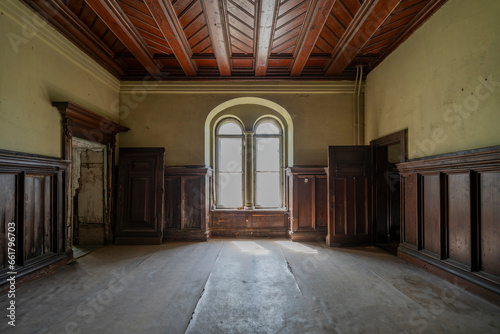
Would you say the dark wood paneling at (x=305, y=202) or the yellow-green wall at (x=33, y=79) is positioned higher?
the yellow-green wall at (x=33, y=79)

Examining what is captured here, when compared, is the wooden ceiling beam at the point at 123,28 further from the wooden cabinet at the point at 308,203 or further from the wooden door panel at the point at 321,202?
the wooden door panel at the point at 321,202

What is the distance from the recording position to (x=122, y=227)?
206 inches

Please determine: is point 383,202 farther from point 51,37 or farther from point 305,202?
point 51,37

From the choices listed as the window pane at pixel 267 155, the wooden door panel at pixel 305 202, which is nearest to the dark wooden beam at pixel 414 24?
the wooden door panel at pixel 305 202

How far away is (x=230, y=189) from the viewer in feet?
20.5

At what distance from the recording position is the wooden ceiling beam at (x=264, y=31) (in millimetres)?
3484

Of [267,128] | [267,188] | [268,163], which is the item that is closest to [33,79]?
[267,128]

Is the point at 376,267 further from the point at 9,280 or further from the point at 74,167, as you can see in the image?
Answer: the point at 74,167

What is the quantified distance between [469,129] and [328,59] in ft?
9.65

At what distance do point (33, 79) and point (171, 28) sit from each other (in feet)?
6.29

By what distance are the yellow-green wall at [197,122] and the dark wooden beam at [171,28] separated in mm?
980

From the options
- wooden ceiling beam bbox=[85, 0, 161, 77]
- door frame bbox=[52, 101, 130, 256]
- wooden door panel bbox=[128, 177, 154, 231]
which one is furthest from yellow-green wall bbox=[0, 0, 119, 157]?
wooden door panel bbox=[128, 177, 154, 231]

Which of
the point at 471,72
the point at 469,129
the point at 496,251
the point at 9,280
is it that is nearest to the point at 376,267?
the point at 496,251

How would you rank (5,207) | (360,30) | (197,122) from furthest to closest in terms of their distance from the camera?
(197,122) < (360,30) < (5,207)
